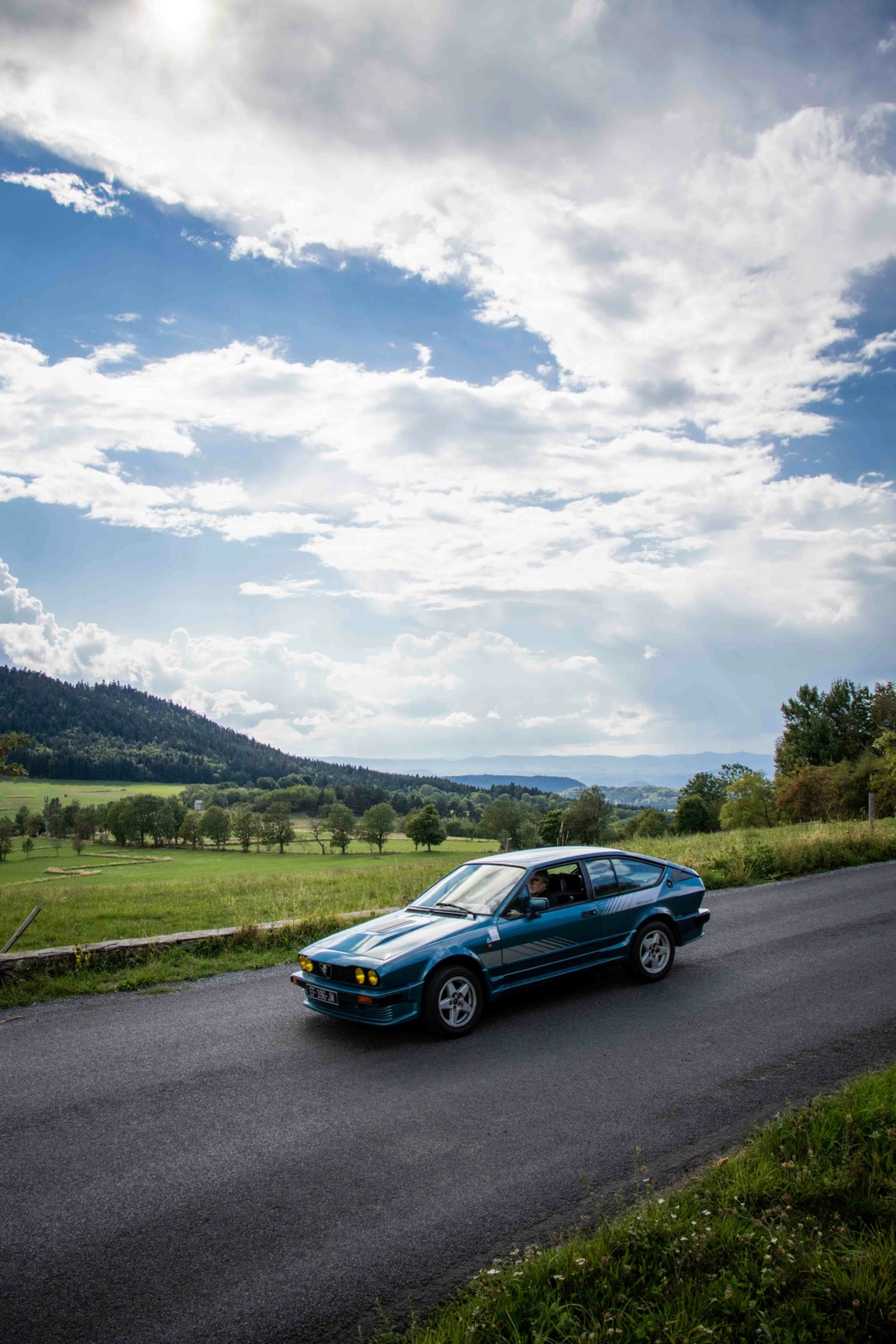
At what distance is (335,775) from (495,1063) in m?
159

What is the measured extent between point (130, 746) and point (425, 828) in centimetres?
10004

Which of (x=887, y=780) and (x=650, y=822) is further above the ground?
(x=887, y=780)

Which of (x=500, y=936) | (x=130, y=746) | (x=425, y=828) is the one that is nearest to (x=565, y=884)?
(x=500, y=936)

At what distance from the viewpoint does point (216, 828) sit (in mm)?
89562

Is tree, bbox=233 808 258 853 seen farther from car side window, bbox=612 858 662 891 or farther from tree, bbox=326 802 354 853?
car side window, bbox=612 858 662 891

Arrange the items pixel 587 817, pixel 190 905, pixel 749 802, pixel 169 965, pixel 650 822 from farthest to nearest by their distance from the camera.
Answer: pixel 650 822 → pixel 587 817 → pixel 749 802 → pixel 190 905 → pixel 169 965

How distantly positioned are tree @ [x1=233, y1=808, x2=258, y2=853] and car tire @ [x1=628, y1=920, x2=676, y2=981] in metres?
81.8

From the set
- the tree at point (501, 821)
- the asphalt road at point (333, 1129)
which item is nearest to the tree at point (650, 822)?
the tree at point (501, 821)

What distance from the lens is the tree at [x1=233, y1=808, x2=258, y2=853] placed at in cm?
8631

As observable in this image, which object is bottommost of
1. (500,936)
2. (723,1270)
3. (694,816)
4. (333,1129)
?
(694,816)

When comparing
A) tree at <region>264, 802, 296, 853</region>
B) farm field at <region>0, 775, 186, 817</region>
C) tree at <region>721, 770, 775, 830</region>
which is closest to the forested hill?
farm field at <region>0, 775, 186, 817</region>

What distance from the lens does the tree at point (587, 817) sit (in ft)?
254

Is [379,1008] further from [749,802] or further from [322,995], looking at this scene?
[749,802]

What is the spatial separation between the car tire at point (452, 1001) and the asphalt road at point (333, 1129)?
17cm
